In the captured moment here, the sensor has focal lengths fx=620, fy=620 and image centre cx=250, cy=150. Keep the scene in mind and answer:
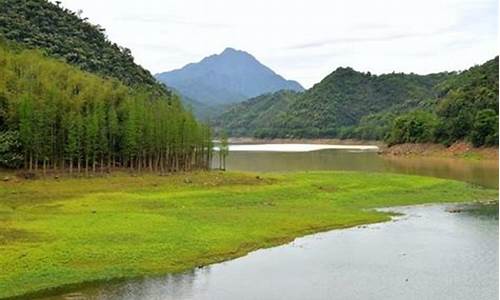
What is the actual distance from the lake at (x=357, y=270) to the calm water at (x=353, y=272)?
48mm

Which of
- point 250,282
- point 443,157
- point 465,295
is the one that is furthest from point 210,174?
point 443,157

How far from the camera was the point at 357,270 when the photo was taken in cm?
3531

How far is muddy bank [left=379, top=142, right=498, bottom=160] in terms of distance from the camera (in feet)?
430

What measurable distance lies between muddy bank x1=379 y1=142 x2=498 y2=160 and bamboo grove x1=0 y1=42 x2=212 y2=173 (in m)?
65.8

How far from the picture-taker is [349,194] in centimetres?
6931

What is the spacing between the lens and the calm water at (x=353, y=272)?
3034cm

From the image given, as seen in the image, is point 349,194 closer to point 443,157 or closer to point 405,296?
point 405,296

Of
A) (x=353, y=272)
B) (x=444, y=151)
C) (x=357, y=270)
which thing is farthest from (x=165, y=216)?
(x=444, y=151)

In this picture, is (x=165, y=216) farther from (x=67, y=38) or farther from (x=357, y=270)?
(x=67, y=38)

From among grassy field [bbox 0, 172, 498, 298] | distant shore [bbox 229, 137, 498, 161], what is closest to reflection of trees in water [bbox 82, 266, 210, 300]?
grassy field [bbox 0, 172, 498, 298]

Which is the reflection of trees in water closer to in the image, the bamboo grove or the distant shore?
the bamboo grove

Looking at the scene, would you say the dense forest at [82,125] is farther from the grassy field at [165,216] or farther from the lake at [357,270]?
the lake at [357,270]

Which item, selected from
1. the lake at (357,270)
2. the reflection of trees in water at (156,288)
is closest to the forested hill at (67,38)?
the lake at (357,270)

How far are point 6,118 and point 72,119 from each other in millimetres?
8583
